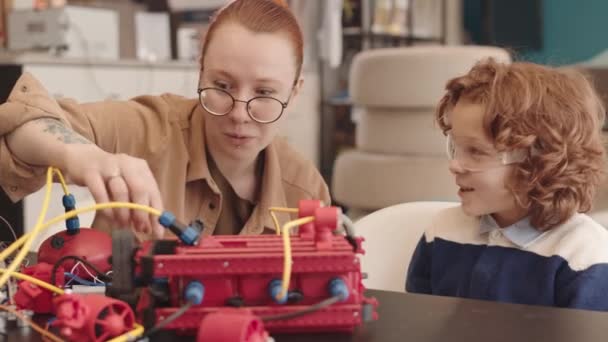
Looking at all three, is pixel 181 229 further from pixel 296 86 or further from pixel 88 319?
pixel 296 86

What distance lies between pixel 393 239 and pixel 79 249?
0.63 metres

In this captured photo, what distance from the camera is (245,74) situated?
1.03 m

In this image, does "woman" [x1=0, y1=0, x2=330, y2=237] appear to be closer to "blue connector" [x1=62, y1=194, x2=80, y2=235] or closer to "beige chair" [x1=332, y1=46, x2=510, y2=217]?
"blue connector" [x1=62, y1=194, x2=80, y2=235]

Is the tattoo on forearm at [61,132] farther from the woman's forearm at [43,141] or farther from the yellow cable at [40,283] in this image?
the yellow cable at [40,283]

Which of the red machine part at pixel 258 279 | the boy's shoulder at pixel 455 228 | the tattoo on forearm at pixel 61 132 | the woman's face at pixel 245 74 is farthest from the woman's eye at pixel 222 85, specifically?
the red machine part at pixel 258 279

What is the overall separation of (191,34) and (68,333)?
3.02m

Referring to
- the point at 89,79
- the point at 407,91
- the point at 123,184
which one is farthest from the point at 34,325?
the point at 89,79

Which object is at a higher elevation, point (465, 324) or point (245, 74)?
point (245, 74)

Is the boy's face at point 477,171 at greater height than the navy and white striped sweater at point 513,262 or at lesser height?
greater

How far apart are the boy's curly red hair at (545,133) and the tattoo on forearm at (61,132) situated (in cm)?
55

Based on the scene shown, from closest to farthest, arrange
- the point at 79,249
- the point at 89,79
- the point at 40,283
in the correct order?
the point at 40,283 < the point at 79,249 < the point at 89,79

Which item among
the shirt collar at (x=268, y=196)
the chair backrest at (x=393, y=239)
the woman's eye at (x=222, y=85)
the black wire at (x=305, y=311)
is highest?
the woman's eye at (x=222, y=85)

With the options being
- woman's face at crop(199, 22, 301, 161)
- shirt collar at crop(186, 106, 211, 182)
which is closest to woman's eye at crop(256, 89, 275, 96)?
woman's face at crop(199, 22, 301, 161)

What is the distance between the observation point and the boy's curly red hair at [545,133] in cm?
102
